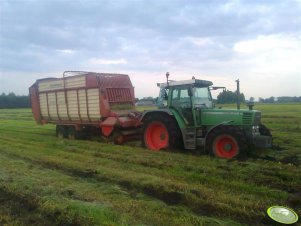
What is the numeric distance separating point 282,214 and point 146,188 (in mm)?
2403

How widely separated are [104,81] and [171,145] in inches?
163

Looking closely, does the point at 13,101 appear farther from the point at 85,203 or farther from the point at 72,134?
the point at 85,203

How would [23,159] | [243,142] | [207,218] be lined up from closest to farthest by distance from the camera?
1. [207,218]
2. [243,142]
3. [23,159]

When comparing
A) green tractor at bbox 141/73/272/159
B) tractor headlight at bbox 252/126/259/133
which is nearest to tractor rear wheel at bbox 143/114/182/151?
green tractor at bbox 141/73/272/159

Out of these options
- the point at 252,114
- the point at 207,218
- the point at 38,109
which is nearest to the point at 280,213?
the point at 207,218

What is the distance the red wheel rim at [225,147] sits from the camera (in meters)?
9.15

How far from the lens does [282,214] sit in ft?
16.4

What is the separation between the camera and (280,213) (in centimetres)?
501

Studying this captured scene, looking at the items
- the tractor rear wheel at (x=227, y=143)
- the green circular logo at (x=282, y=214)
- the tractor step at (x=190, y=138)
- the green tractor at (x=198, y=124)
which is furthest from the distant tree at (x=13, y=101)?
the green circular logo at (x=282, y=214)

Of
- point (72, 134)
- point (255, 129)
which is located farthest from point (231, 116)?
point (72, 134)

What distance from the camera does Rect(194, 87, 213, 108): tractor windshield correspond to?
34.3 feet

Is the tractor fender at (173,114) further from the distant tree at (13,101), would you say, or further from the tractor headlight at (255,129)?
the distant tree at (13,101)

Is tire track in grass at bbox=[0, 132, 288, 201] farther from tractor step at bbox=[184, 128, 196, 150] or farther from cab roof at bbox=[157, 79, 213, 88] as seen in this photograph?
cab roof at bbox=[157, 79, 213, 88]

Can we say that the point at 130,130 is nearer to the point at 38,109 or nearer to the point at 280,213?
the point at 38,109
